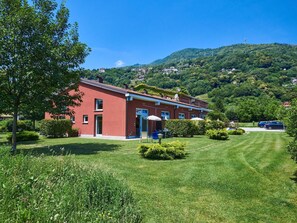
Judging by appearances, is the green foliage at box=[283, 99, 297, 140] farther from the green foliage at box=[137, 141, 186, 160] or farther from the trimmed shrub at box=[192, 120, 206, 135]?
the trimmed shrub at box=[192, 120, 206, 135]

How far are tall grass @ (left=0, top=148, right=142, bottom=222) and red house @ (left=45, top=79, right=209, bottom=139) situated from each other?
→ 15.6 meters

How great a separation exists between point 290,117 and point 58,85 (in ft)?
36.6

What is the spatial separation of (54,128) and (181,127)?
11809 mm

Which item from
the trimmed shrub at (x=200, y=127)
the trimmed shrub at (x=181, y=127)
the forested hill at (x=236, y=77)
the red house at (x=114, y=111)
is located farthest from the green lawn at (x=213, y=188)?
the forested hill at (x=236, y=77)

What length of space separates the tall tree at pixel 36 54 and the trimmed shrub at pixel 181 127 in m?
11.3

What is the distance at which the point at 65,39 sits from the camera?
45.0 feet

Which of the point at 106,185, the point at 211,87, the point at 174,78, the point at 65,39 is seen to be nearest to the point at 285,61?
the point at 211,87

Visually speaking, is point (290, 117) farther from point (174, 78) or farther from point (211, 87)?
point (174, 78)

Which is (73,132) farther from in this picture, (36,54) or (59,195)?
(59,195)

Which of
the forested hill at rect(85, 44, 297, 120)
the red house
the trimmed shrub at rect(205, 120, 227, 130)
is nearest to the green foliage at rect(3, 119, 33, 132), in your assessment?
the red house

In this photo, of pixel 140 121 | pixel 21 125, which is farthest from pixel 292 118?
pixel 21 125

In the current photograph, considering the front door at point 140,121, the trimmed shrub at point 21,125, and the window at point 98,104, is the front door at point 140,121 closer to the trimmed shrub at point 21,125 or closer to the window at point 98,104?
the window at point 98,104

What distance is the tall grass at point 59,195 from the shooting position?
117 inches

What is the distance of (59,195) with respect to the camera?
345 centimetres
